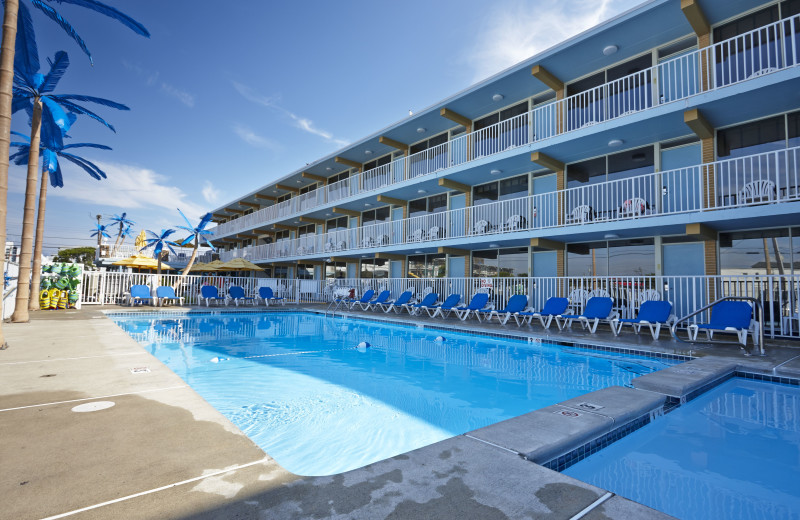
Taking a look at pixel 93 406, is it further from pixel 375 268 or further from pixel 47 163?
pixel 375 268

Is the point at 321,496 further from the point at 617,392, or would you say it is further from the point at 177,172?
the point at 177,172

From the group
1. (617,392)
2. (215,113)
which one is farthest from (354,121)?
(617,392)

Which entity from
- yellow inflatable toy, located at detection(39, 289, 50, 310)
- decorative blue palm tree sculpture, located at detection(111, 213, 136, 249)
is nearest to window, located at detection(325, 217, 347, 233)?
yellow inflatable toy, located at detection(39, 289, 50, 310)

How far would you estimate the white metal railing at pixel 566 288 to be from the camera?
777 cm

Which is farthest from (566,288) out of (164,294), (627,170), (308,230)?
(308,230)

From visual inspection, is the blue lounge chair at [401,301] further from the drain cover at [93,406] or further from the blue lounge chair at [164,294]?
the drain cover at [93,406]

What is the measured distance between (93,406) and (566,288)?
437 inches

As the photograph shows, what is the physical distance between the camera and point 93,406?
306cm

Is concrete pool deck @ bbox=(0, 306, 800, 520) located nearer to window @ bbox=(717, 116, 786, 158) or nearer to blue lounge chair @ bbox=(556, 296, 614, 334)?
blue lounge chair @ bbox=(556, 296, 614, 334)

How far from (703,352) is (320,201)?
18.4 metres

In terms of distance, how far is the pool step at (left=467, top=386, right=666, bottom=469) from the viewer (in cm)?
240

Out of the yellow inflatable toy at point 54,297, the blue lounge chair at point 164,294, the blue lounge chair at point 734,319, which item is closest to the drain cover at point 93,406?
the blue lounge chair at point 734,319

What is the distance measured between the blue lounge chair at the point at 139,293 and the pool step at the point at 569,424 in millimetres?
16450

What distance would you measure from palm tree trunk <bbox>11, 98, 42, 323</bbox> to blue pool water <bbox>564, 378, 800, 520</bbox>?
1218cm
